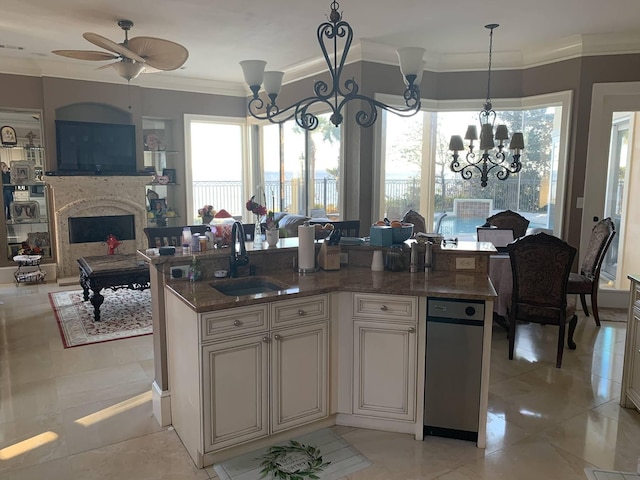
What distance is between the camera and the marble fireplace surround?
6773 mm

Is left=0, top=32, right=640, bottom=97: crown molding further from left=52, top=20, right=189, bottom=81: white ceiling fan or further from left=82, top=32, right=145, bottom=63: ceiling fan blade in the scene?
left=82, top=32, right=145, bottom=63: ceiling fan blade

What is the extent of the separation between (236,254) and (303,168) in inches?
164

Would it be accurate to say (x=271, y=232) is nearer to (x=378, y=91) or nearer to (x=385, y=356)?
(x=385, y=356)

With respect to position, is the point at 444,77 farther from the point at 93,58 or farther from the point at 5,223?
the point at 5,223

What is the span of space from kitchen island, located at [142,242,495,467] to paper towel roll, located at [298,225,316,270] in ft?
0.37

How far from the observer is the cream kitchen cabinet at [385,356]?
2707 mm

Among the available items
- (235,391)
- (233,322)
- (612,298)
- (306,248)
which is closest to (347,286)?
(306,248)

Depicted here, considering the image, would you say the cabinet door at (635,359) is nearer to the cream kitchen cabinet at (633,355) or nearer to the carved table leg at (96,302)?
the cream kitchen cabinet at (633,355)

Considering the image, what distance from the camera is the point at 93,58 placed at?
14.3 feet

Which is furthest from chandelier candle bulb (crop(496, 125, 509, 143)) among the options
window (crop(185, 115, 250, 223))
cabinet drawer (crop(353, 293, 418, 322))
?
window (crop(185, 115, 250, 223))

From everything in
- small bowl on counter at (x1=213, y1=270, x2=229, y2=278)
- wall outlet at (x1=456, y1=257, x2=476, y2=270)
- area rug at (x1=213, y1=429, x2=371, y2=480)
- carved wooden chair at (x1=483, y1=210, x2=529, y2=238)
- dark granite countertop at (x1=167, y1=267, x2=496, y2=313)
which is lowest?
area rug at (x1=213, y1=429, x2=371, y2=480)

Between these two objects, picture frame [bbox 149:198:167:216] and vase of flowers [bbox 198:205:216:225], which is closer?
vase of flowers [bbox 198:205:216:225]

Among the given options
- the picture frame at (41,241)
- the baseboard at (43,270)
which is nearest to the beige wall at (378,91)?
the picture frame at (41,241)

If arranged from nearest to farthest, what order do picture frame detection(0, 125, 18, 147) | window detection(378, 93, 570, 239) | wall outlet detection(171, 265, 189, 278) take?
wall outlet detection(171, 265, 189, 278) → window detection(378, 93, 570, 239) → picture frame detection(0, 125, 18, 147)
